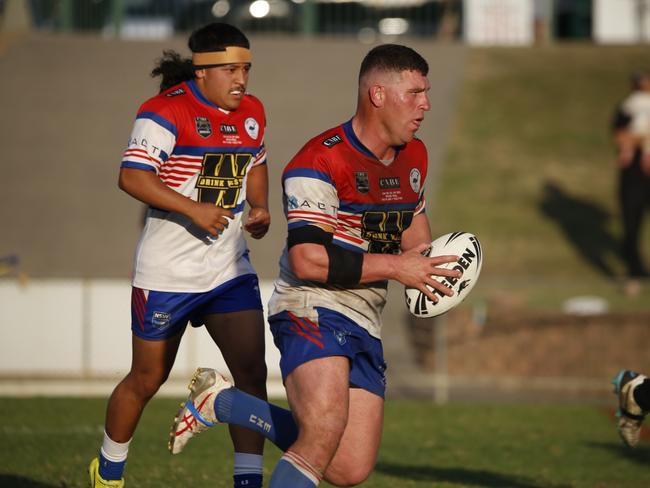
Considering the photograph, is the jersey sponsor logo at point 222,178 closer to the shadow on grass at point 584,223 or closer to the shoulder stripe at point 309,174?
the shoulder stripe at point 309,174

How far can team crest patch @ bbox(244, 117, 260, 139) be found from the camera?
259 inches

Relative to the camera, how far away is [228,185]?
6465 millimetres

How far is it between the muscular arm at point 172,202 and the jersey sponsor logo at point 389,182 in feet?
2.82

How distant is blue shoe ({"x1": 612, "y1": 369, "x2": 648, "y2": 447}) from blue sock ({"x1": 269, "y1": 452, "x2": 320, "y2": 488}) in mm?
2055

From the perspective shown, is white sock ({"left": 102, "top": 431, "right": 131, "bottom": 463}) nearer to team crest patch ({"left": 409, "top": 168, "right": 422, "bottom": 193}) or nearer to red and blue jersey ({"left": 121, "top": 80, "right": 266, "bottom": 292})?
red and blue jersey ({"left": 121, "top": 80, "right": 266, "bottom": 292})

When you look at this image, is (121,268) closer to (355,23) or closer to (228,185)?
(355,23)

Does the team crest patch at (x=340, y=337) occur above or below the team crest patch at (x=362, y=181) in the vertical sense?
below

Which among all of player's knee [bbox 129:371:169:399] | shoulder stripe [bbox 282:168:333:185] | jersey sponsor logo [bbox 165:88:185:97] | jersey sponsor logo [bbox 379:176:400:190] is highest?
jersey sponsor logo [bbox 165:88:185:97]

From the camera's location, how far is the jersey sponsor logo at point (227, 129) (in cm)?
645

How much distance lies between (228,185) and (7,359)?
7.16 metres

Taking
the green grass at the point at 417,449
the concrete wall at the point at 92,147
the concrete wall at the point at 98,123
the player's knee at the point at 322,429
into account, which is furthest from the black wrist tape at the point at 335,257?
the concrete wall at the point at 98,123

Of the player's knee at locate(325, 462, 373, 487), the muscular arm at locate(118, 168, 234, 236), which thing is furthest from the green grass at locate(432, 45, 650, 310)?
the player's knee at locate(325, 462, 373, 487)

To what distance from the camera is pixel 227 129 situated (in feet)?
21.2

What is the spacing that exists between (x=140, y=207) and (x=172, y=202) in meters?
13.5
